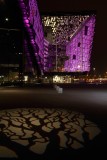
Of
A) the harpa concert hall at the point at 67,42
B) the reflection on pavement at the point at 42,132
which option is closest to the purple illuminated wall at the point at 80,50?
the harpa concert hall at the point at 67,42

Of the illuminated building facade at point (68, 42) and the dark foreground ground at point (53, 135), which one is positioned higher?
the illuminated building facade at point (68, 42)

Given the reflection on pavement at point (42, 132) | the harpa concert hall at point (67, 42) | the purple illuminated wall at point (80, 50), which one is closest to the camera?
the reflection on pavement at point (42, 132)

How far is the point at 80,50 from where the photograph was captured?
10219 centimetres

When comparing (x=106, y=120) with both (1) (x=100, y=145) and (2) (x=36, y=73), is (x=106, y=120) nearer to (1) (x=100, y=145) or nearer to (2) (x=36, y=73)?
(1) (x=100, y=145)

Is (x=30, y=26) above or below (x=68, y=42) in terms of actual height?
below

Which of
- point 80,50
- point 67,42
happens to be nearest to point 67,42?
point 67,42

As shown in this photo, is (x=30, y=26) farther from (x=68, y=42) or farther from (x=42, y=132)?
(x=68, y=42)

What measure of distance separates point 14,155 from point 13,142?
1.37 meters

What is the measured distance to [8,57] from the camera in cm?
6016

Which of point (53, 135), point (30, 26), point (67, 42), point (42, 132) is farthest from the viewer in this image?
point (67, 42)

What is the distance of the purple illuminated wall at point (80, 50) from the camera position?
99.6m

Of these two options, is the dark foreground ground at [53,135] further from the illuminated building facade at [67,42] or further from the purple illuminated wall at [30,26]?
the illuminated building facade at [67,42]

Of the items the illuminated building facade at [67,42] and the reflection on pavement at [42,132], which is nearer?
the reflection on pavement at [42,132]

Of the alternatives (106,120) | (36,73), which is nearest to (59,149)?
(106,120)
